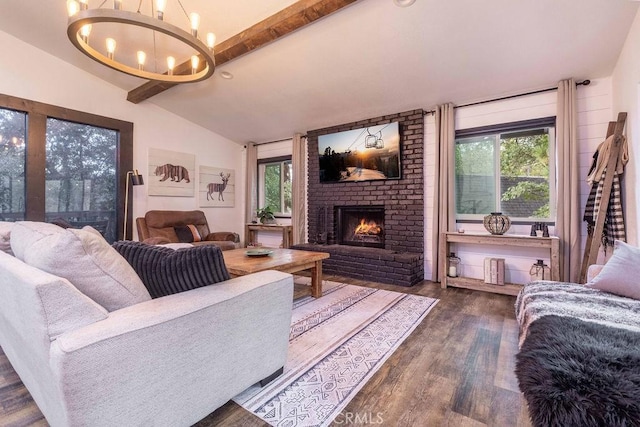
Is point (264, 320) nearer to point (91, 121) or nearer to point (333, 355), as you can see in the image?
point (333, 355)

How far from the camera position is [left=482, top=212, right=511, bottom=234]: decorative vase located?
325 centimetres

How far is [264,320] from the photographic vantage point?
146 centimetres

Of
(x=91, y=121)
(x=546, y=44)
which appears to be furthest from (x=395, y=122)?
(x=91, y=121)

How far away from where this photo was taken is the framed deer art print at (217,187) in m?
5.44

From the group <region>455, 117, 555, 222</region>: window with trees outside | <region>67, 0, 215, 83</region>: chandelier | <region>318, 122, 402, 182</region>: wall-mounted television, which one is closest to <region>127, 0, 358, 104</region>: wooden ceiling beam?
<region>67, 0, 215, 83</region>: chandelier

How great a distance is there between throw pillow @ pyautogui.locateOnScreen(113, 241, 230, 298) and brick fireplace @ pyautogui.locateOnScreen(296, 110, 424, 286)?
272 cm

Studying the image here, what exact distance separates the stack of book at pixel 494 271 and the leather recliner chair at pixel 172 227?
10.7 ft

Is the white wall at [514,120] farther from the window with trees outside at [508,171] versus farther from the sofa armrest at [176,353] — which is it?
the sofa armrest at [176,353]

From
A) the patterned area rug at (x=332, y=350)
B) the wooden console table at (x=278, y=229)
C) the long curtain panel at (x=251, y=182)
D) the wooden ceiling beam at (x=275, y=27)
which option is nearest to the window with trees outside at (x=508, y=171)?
the patterned area rug at (x=332, y=350)

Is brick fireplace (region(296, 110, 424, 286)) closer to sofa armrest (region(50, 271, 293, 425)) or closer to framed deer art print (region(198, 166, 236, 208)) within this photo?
framed deer art print (region(198, 166, 236, 208))

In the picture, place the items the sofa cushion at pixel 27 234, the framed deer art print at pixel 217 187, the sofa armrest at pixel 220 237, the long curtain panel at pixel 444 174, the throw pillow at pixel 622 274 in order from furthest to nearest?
the framed deer art print at pixel 217 187 < the sofa armrest at pixel 220 237 < the long curtain panel at pixel 444 174 < the throw pillow at pixel 622 274 < the sofa cushion at pixel 27 234

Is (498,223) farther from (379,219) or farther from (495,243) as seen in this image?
(379,219)

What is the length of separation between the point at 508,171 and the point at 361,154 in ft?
6.20

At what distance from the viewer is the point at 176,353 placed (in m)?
1.12
